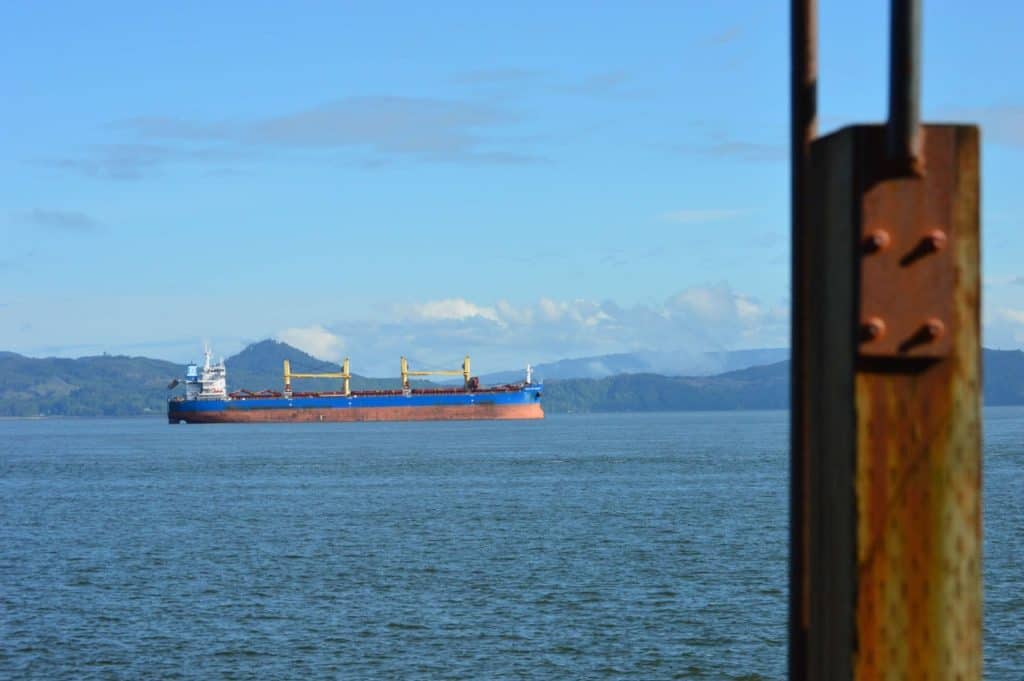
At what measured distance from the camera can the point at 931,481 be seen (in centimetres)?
285

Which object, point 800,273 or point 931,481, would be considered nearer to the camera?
point 931,481

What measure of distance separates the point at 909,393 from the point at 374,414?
166m

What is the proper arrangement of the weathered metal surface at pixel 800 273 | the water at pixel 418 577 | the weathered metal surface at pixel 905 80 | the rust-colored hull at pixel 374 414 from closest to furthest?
1. the weathered metal surface at pixel 905 80
2. the weathered metal surface at pixel 800 273
3. the water at pixel 418 577
4. the rust-colored hull at pixel 374 414

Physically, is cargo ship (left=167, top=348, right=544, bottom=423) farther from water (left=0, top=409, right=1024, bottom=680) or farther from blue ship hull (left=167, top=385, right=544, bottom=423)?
water (left=0, top=409, right=1024, bottom=680)

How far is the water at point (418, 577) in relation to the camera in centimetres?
2319

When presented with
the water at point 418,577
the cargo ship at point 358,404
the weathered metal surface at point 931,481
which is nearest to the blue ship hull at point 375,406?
the cargo ship at point 358,404

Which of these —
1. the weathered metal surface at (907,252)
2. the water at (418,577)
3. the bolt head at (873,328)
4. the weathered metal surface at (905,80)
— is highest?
the weathered metal surface at (905,80)

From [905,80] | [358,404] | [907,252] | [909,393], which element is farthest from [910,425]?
[358,404]

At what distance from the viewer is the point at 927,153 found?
2830 millimetres

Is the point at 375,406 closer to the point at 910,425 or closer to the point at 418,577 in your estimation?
the point at 418,577

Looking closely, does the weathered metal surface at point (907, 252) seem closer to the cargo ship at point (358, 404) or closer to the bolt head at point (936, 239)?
the bolt head at point (936, 239)

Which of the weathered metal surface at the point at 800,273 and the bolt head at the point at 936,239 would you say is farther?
the weathered metal surface at the point at 800,273

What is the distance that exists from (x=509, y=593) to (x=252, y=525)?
19.2 meters

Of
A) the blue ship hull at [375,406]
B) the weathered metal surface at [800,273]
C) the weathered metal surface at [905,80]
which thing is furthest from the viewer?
the blue ship hull at [375,406]
